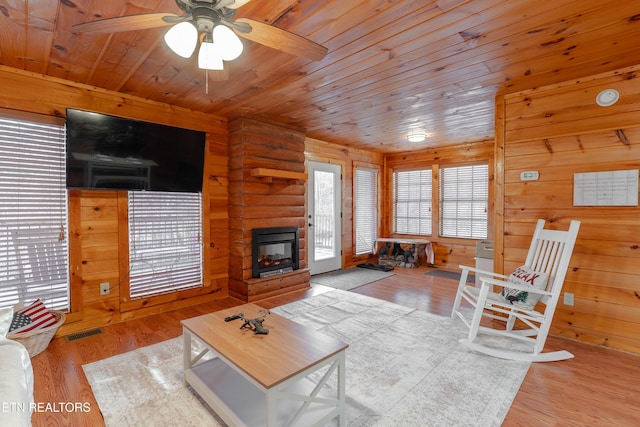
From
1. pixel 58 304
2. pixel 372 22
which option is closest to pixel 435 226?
pixel 372 22

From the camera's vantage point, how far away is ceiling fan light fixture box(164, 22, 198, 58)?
1.46 m

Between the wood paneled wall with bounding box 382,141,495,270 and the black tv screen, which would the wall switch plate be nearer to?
the wood paneled wall with bounding box 382,141,495,270

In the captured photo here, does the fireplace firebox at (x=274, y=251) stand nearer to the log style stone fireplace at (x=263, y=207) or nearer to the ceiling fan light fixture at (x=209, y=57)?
the log style stone fireplace at (x=263, y=207)

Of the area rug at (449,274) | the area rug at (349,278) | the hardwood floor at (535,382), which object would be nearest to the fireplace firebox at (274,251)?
the area rug at (349,278)

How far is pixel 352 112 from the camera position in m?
3.72

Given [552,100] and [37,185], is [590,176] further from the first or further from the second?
[37,185]

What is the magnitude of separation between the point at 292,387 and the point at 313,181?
372 cm

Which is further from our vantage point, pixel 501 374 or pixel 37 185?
pixel 37 185

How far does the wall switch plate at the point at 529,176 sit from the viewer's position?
2.97 metres

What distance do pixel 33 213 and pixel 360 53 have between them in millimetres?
3141

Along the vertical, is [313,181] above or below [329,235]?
above

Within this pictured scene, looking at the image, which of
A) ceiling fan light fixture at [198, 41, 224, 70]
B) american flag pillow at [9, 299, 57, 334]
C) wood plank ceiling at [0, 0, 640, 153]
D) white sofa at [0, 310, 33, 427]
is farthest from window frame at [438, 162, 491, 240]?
white sofa at [0, 310, 33, 427]

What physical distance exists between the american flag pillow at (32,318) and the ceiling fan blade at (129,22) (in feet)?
7.83

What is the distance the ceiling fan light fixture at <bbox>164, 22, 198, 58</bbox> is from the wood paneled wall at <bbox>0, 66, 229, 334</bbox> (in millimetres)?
2079
